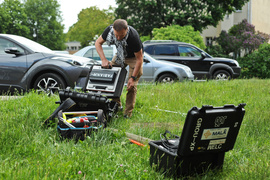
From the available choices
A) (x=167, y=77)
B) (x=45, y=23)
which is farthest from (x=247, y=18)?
(x=45, y=23)

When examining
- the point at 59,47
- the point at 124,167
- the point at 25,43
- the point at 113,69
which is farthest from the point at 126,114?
the point at 59,47

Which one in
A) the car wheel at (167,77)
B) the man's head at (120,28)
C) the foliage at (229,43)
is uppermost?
the foliage at (229,43)

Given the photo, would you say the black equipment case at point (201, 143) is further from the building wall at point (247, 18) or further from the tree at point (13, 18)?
the tree at point (13, 18)

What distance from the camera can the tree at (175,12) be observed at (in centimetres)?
2580

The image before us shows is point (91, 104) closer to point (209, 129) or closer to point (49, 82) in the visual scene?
point (209, 129)

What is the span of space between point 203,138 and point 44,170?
1.42m

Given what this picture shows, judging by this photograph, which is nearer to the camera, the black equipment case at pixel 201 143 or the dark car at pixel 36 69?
the black equipment case at pixel 201 143

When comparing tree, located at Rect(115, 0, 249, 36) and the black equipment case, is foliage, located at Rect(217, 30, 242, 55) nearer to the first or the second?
tree, located at Rect(115, 0, 249, 36)

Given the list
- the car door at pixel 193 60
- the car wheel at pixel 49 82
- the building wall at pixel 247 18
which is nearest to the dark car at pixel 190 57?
the car door at pixel 193 60

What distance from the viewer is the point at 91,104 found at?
4.73 metres

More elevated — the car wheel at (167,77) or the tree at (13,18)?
the tree at (13,18)

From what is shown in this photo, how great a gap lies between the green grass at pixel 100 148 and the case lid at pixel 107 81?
1.63ft

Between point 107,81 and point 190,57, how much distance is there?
908 cm

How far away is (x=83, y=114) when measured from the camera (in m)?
4.66
